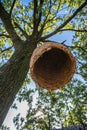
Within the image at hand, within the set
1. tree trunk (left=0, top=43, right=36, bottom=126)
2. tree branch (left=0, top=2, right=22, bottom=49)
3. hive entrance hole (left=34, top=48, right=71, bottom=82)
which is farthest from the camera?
tree branch (left=0, top=2, right=22, bottom=49)

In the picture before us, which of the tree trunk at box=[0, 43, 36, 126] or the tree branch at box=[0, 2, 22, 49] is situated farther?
the tree branch at box=[0, 2, 22, 49]

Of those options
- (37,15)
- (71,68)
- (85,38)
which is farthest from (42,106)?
(71,68)

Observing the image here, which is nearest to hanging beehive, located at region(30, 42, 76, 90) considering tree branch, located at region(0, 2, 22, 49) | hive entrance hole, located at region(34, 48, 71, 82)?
hive entrance hole, located at region(34, 48, 71, 82)

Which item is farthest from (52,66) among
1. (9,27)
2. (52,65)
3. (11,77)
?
(9,27)

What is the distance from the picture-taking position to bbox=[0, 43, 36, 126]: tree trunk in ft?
11.7

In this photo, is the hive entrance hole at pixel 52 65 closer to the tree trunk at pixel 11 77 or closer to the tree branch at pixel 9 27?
the tree trunk at pixel 11 77

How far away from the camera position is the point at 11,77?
12.8 ft

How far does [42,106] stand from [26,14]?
12575 millimetres

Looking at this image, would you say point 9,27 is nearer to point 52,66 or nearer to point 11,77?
point 11,77

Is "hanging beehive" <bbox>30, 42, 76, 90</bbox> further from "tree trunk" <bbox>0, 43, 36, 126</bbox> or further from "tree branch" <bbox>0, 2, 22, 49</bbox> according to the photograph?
"tree branch" <bbox>0, 2, 22, 49</bbox>

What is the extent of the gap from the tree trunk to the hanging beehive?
1.04m

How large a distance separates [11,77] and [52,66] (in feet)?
3.80

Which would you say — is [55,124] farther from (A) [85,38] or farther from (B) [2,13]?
(B) [2,13]

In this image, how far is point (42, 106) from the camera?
21359 millimetres
